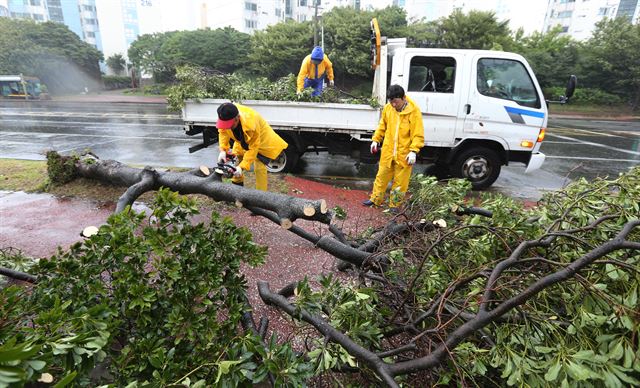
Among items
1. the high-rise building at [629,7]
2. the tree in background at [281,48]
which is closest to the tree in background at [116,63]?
the tree in background at [281,48]

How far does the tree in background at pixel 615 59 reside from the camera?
24.0 m

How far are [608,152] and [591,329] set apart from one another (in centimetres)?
1147

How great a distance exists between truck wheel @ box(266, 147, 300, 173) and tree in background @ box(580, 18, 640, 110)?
93.0 ft

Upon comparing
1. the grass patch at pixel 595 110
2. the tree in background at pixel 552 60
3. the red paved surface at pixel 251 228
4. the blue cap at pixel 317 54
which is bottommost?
the red paved surface at pixel 251 228

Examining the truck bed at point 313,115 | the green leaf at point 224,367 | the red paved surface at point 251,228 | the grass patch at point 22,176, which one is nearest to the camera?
the green leaf at point 224,367

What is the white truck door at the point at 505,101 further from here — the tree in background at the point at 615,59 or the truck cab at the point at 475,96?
the tree in background at the point at 615,59

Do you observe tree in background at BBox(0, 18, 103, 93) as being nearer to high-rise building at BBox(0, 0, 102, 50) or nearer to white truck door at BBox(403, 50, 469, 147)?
high-rise building at BBox(0, 0, 102, 50)

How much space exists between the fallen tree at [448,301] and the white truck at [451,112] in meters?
3.40

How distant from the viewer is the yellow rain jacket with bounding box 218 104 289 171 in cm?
439

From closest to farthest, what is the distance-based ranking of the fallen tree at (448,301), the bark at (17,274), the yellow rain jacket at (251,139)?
1. the fallen tree at (448,301)
2. the bark at (17,274)
3. the yellow rain jacket at (251,139)

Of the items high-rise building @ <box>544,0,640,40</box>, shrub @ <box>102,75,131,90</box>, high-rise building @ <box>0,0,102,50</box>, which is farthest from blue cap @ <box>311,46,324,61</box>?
high-rise building @ <box>0,0,102,50</box>

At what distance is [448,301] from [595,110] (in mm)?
29512

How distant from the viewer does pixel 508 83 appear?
5.91 metres

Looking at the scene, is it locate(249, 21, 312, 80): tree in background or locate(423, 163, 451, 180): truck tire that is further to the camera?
locate(249, 21, 312, 80): tree in background
